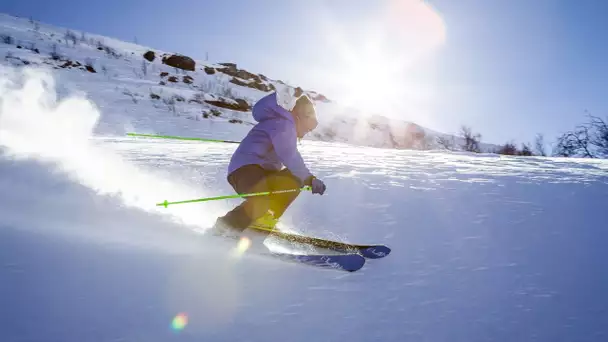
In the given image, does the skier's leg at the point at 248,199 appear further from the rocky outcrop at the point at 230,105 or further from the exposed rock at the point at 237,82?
the exposed rock at the point at 237,82

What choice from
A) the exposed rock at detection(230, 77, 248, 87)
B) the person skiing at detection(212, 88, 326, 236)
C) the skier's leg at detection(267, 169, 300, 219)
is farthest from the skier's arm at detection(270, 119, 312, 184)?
the exposed rock at detection(230, 77, 248, 87)

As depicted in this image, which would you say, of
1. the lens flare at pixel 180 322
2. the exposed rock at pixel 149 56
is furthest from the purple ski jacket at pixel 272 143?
the exposed rock at pixel 149 56

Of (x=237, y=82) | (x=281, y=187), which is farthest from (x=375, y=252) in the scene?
(x=237, y=82)

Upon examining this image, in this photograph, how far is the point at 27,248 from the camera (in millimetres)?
2484

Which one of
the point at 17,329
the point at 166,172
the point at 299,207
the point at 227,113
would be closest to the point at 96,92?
the point at 227,113

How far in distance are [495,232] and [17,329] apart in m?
3.03

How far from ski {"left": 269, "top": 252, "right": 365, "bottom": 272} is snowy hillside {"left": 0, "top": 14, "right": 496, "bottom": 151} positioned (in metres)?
10.7

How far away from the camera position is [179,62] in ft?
113

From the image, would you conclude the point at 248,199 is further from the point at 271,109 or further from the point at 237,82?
the point at 237,82

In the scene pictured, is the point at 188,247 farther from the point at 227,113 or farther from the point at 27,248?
the point at 227,113

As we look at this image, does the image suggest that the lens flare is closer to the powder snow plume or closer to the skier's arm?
the powder snow plume

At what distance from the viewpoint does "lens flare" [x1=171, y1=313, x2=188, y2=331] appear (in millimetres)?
1927

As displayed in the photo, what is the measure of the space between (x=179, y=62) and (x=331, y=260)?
3456cm

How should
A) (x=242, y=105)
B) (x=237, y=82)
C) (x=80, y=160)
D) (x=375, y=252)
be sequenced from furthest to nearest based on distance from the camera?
(x=237, y=82), (x=242, y=105), (x=80, y=160), (x=375, y=252)
